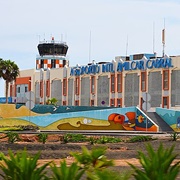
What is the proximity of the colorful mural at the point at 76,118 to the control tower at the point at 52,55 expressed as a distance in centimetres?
4901

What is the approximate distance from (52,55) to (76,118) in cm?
5447

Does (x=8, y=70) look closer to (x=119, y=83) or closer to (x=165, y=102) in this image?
(x=119, y=83)

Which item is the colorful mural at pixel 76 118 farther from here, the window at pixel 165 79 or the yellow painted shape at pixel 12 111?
the window at pixel 165 79

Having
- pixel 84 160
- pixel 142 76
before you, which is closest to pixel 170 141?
pixel 84 160

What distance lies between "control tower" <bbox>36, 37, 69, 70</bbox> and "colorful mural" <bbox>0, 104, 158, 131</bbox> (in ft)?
161

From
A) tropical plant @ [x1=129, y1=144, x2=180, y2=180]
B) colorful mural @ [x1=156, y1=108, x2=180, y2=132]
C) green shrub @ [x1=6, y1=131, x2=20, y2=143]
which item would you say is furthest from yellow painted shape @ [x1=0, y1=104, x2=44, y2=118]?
tropical plant @ [x1=129, y1=144, x2=180, y2=180]

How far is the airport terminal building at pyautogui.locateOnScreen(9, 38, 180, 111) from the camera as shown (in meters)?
73.6

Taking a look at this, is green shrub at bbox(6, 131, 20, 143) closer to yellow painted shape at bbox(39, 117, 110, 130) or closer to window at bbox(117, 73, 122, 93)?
yellow painted shape at bbox(39, 117, 110, 130)

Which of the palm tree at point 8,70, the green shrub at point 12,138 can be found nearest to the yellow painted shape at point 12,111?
the green shrub at point 12,138

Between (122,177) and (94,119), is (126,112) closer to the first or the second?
(94,119)

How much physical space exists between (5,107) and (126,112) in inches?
448

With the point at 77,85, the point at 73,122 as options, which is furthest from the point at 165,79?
the point at 77,85

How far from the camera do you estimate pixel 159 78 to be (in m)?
74.9

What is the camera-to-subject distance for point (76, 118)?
6075 cm
